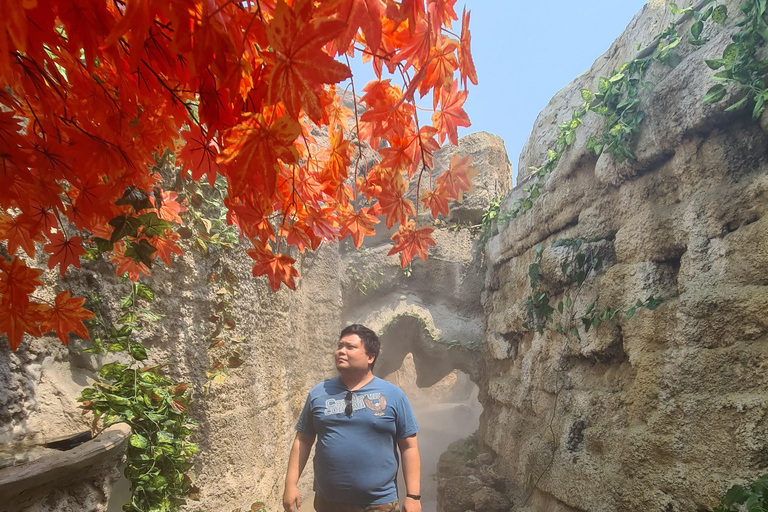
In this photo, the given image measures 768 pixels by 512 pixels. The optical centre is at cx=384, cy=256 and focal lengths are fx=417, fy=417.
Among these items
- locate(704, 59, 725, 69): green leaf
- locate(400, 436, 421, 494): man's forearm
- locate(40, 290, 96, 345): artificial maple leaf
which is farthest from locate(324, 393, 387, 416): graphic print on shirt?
locate(704, 59, 725, 69): green leaf

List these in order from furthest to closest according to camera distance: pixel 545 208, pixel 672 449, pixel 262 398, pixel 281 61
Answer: pixel 545 208, pixel 262 398, pixel 672 449, pixel 281 61

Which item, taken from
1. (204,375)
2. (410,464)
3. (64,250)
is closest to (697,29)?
(410,464)

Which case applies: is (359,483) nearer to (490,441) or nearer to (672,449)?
(672,449)

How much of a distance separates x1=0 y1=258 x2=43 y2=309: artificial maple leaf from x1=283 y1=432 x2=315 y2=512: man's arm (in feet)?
4.50

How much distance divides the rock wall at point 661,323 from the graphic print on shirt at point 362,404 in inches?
50.1

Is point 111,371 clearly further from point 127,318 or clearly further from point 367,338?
point 367,338

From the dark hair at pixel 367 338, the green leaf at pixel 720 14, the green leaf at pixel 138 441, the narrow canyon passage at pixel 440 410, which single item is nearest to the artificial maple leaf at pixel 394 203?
the green leaf at pixel 138 441

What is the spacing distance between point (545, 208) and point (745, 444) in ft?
7.31

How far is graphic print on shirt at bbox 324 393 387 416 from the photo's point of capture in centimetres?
188

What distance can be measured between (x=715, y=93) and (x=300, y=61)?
2.19 metres

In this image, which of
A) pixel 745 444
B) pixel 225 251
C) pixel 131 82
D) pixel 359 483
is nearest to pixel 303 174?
pixel 131 82

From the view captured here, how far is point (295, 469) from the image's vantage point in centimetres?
192

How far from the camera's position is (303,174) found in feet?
3.14

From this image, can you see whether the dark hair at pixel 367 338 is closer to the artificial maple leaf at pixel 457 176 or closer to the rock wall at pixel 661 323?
the artificial maple leaf at pixel 457 176
